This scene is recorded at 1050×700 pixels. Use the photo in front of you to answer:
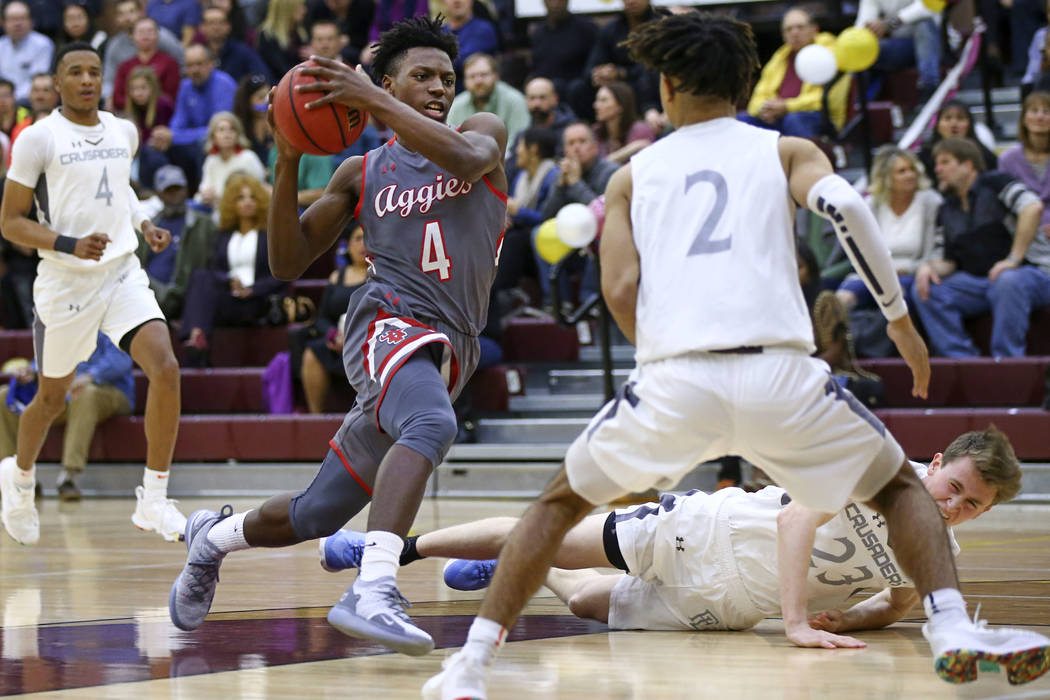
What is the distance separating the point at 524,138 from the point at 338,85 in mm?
6936

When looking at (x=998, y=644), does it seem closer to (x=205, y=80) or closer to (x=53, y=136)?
(x=53, y=136)

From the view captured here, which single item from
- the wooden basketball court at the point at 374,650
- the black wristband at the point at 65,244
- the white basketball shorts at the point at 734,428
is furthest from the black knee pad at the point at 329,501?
the black wristband at the point at 65,244

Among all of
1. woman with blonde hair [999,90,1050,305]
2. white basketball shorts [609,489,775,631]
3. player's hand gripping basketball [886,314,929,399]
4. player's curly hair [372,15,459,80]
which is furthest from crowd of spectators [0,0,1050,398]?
player's hand gripping basketball [886,314,929,399]

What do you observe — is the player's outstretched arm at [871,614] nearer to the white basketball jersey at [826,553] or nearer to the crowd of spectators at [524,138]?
the white basketball jersey at [826,553]

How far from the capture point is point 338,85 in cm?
400

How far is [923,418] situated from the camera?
29.6ft

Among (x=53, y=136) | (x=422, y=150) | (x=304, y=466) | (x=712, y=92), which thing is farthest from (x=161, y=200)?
(x=712, y=92)

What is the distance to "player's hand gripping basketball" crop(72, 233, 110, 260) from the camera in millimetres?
6590

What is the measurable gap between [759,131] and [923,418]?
5.98 m

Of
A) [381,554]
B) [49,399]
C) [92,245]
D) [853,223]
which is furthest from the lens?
[49,399]

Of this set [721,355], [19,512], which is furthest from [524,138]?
[721,355]

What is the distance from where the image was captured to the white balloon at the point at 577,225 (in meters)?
8.66

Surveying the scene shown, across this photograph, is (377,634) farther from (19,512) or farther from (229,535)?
(19,512)

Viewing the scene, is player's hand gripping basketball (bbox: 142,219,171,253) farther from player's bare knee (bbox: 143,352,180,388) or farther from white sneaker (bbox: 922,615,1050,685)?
white sneaker (bbox: 922,615,1050,685)
